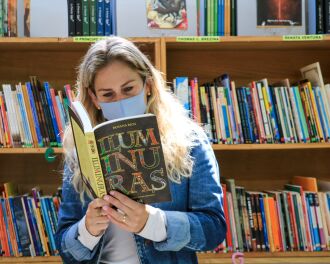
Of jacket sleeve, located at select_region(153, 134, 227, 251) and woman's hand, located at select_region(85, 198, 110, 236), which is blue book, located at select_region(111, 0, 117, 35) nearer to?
jacket sleeve, located at select_region(153, 134, 227, 251)

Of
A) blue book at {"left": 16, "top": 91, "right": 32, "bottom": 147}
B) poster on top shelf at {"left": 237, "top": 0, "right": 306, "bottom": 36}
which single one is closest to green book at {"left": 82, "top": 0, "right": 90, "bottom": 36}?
blue book at {"left": 16, "top": 91, "right": 32, "bottom": 147}

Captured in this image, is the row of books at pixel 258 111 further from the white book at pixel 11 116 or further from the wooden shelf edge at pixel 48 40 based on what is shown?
the white book at pixel 11 116

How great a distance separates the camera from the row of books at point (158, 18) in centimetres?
185

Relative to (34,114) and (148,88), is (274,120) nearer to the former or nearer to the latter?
(148,88)

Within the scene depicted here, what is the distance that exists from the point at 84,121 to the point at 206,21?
1.11 metres

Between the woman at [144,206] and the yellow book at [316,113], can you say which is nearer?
the woman at [144,206]

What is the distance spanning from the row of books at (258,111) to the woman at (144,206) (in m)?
0.62

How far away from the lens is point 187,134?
3.94ft

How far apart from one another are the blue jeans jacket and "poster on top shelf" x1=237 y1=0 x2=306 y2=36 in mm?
894

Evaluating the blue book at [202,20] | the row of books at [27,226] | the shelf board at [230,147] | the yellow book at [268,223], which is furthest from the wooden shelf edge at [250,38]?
the row of books at [27,226]

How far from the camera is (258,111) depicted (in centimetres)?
189

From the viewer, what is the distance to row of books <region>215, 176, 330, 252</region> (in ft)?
6.09

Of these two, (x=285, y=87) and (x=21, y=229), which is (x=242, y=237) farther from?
(x=21, y=229)

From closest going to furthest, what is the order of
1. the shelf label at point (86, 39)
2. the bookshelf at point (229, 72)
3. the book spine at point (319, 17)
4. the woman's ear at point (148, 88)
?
the woman's ear at point (148, 88) < the shelf label at point (86, 39) < the book spine at point (319, 17) < the bookshelf at point (229, 72)
